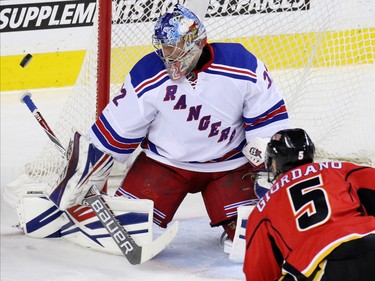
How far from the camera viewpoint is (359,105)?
448 centimetres

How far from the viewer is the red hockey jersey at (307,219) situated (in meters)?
2.36

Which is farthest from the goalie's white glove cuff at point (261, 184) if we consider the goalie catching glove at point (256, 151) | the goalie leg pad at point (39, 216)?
the goalie leg pad at point (39, 216)

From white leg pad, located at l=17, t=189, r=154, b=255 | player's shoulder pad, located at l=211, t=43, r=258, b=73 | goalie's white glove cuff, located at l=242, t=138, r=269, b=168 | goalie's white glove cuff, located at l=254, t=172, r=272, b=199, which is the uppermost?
player's shoulder pad, located at l=211, t=43, r=258, b=73

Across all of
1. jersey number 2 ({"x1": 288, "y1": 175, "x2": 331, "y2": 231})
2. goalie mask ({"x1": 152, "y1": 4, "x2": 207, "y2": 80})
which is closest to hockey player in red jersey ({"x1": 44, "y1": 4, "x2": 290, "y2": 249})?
goalie mask ({"x1": 152, "y1": 4, "x2": 207, "y2": 80})

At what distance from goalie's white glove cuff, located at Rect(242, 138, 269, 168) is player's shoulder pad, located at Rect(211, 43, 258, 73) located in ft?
0.72

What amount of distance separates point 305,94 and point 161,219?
1219 mm

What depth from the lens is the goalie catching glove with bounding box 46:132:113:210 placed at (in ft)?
11.3

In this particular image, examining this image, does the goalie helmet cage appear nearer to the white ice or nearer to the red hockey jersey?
the white ice

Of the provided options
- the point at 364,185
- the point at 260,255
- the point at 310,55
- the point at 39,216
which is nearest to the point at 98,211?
the point at 39,216

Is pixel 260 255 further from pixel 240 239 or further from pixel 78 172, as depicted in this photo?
→ pixel 78 172

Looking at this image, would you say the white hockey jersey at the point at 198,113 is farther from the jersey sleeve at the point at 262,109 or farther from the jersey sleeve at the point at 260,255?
the jersey sleeve at the point at 260,255

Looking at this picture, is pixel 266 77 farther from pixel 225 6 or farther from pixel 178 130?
pixel 225 6

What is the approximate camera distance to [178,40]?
327 cm

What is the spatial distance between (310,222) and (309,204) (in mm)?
39
